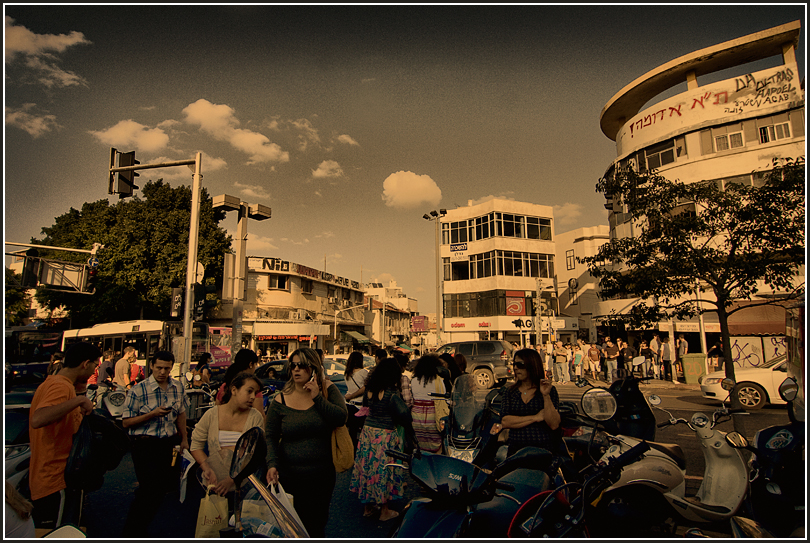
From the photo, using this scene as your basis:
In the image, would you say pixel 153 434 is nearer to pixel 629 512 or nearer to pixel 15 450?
pixel 15 450

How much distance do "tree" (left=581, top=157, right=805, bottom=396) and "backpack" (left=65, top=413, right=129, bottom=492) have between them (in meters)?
8.89

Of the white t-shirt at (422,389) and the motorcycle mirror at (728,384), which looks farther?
the white t-shirt at (422,389)

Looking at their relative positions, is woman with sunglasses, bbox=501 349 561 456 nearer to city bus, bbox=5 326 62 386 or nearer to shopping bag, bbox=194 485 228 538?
shopping bag, bbox=194 485 228 538

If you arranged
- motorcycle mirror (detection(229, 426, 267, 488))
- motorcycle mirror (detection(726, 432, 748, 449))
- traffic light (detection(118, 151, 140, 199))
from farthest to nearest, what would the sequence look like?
traffic light (detection(118, 151, 140, 199)), motorcycle mirror (detection(726, 432, 748, 449)), motorcycle mirror (detection(229, 426, 267, 488))

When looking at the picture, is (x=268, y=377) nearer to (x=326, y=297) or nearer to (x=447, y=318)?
(x=447, y=318)

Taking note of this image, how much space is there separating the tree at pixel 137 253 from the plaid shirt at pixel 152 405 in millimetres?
27064

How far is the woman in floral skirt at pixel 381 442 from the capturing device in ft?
14.9

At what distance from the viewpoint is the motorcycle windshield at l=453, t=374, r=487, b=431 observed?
445cm

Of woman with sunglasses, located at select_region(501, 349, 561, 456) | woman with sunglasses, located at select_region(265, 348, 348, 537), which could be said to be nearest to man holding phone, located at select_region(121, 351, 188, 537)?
woman with sunglasses, located at select_region(265, 348, 348, 537)

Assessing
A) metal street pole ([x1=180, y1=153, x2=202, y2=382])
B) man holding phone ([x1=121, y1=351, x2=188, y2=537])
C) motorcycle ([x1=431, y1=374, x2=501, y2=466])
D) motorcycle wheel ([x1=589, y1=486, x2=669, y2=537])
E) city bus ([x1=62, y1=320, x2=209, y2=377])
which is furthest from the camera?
city bus ([x1=62, y1=320, x2=209, y2=377])

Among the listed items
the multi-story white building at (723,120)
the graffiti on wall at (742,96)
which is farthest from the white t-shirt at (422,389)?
the graffiti on wall at (742,96)

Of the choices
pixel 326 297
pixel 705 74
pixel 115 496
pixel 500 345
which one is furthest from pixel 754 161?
pixel 326 297

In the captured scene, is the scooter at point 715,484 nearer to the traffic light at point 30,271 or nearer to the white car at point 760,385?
the white car at point 760,385

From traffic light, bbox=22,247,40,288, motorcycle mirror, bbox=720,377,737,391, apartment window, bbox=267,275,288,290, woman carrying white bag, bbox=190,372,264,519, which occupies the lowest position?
woman carrying white bag, bbox=190,372,264,519
